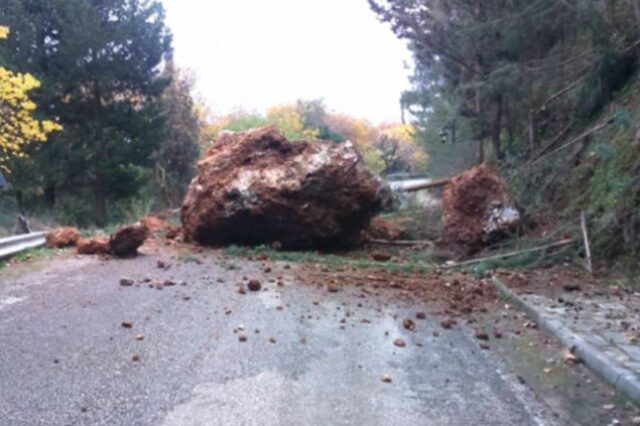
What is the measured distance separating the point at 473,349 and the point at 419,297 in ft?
7.53

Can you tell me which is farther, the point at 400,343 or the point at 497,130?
the point at 497,130

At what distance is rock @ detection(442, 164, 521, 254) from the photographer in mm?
11945

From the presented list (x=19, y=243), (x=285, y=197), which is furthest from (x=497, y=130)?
(x=19, y=243)

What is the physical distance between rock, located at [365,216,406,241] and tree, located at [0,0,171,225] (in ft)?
51.1

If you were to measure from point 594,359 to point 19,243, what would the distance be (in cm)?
857

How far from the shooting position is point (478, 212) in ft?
40.1

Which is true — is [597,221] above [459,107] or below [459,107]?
below

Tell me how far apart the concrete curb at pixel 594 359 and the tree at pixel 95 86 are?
74.1 feet

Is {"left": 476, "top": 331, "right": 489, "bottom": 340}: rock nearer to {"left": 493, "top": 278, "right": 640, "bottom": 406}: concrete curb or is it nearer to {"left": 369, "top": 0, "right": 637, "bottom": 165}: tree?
{"left": 493, "top": 278, "right": 640, "bottom": 406}: concrete curb

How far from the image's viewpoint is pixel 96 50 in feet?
89.6

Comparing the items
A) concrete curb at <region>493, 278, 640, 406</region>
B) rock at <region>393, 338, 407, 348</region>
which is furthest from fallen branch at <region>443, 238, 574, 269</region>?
rock at <region>393, 338, 407, 348</region>

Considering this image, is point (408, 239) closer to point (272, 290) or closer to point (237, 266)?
point (237, 266)

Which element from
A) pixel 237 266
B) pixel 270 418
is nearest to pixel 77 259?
pixel 237 266

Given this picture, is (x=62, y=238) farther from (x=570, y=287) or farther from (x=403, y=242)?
(x=570, y=287)
